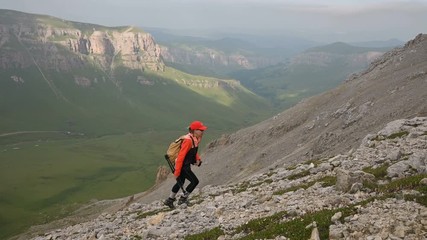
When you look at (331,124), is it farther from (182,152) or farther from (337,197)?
(337,197)

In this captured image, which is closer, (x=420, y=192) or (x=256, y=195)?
→ (x=420, y=192)

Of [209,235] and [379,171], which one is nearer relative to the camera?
[209,235]

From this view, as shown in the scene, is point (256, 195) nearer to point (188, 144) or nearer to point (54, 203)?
point (188, 144)

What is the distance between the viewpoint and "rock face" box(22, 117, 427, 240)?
52.6ft

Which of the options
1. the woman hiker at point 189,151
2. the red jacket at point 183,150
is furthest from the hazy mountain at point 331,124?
the red jacket at point 183,150

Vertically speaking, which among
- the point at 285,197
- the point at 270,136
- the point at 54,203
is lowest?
the point at 54,203

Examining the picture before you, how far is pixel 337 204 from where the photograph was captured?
2027 centimetres

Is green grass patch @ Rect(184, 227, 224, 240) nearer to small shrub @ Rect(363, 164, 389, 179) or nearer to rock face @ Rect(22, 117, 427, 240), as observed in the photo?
rock face @ Rect(22, 117, 427, 240)

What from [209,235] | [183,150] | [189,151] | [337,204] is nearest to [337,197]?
[337,204]

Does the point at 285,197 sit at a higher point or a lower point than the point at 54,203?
higher

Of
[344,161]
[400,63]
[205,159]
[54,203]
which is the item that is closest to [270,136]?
[205,159]

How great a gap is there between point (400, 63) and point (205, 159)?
44.0 m

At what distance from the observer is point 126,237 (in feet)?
86.1

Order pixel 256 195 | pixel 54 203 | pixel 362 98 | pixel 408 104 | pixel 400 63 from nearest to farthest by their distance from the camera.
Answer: pixel 256 195 → pixel 408 104 → pixel 362 98 → pixel 400 63 → pixel 54 203
